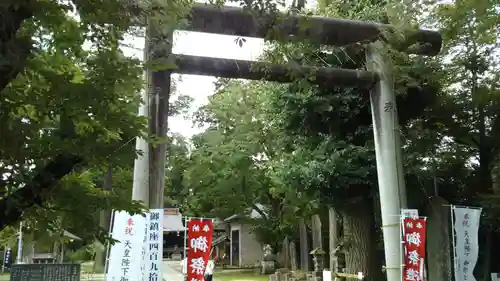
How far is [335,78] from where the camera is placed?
27.0ft

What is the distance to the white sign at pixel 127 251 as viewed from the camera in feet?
22.4

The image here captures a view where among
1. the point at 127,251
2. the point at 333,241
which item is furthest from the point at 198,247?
the point at 333,241

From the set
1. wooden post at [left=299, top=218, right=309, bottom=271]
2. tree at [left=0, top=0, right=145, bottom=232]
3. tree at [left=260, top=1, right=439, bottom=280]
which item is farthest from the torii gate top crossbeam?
wooden post at [left=299, top=218, right=309, bottom=271]

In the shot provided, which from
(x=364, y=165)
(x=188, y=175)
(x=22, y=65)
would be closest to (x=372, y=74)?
(x=364, y=165)

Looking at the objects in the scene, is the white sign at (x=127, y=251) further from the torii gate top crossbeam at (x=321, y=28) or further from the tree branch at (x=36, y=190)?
the tree branch at (x=36, y=190)

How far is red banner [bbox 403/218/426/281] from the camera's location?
311 inches

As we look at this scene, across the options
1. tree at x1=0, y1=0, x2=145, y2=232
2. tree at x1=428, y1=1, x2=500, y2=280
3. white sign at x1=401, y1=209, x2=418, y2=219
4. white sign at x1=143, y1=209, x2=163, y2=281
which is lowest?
white sign at x1=143, y1=209, x2=163, y2=281

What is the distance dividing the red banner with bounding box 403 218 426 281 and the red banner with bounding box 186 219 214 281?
3.37 m

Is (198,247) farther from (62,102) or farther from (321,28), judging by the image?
(62,102)

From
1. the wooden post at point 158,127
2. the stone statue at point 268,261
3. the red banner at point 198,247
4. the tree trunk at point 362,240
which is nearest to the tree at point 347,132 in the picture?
the tree trunk at point 362,240

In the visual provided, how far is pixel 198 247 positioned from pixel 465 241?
521cm

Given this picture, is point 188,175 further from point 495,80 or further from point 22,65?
point 22,65

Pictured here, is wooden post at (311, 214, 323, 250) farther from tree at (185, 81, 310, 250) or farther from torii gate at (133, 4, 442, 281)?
torii gate at (133, 4, 442, 281)

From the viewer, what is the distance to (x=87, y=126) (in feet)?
10.6
